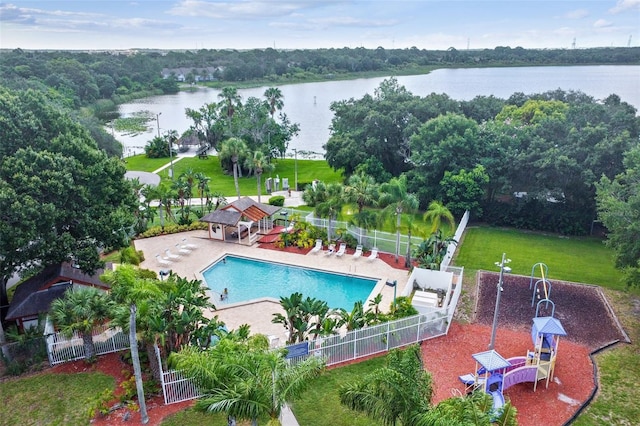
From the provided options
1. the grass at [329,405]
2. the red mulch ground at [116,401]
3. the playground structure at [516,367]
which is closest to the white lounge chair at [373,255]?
the grass at [329,405]

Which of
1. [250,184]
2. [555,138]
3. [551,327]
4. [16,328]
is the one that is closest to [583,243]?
[555,138]

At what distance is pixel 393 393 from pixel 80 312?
37.2 feet

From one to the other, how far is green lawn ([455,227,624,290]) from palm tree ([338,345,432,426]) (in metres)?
16.5

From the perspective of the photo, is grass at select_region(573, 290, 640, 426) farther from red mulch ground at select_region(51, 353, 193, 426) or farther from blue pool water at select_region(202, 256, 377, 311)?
red mulch ground at select_region(51, 353, 193, 426)

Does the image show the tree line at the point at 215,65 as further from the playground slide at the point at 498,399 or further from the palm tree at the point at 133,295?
the playground slide at the point at 498,399

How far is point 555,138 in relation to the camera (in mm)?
32438

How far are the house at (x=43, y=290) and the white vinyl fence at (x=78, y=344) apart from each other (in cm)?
214

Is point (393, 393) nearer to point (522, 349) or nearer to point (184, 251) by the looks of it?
point (522, 349)

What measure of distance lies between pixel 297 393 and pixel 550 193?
89.3 feet

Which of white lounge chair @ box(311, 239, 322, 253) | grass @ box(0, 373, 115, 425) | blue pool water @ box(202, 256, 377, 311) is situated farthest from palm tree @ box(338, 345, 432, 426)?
white lounge chair @ box(311, 239, 322, 253)

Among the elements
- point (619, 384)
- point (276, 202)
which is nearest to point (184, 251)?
point (276, 202)

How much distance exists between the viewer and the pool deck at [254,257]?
66.2 ft

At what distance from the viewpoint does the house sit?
18188 millimetres

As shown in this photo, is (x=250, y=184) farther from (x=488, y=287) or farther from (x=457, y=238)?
(x=488, y=287)
